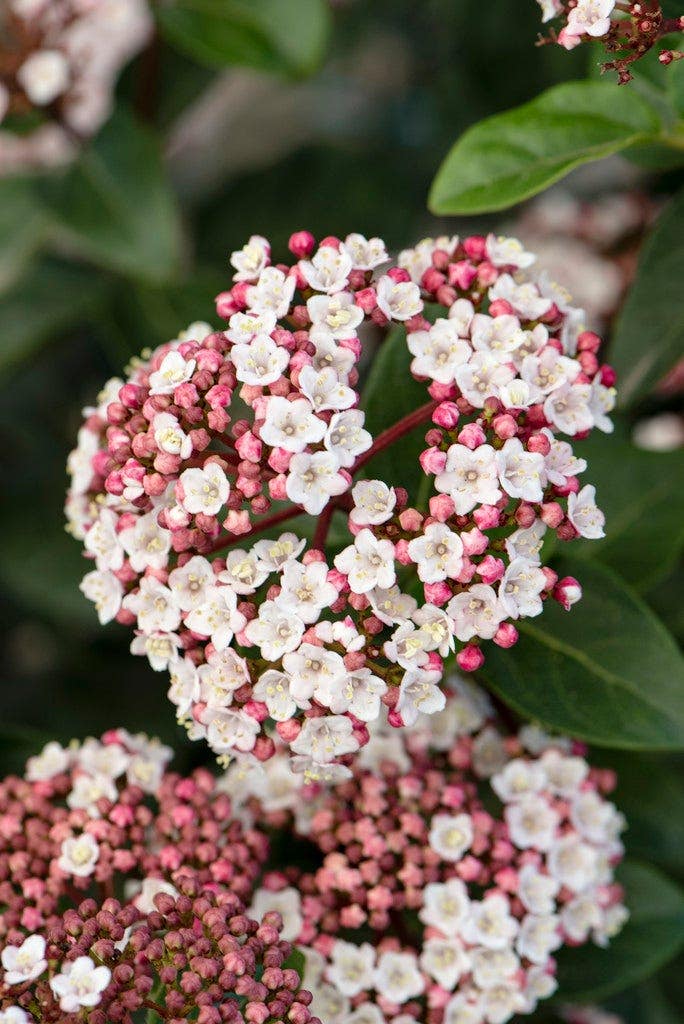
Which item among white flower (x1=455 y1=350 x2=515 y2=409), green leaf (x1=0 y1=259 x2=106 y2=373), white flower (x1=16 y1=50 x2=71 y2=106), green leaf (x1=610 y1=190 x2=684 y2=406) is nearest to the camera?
white flower (x1=455 y1=350 x2=515 y2=409)

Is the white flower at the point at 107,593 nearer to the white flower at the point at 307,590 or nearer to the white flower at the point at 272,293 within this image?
the white flower at the point at 307,590

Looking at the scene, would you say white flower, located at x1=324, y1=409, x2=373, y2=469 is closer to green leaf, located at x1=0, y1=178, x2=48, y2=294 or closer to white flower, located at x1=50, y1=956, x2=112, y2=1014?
white flower, located at x1=50, y1=956, x2=112, y2=1014

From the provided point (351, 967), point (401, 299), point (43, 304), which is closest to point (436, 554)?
point (401, 299)

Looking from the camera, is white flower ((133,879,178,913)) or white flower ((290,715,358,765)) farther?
white flower ((133,879,178,913))

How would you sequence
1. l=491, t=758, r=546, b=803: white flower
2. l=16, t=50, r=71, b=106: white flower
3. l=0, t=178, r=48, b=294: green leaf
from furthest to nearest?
l=0, t=178, r=48, b=294: green leaf < l=16, t=50, r=71, b=106: white flower < l=491, t=758, r=546, b=803: white flower

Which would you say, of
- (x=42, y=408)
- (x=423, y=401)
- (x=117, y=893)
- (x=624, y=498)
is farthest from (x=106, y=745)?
(x=42, y=408)

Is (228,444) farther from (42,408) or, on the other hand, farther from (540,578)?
(42,408)

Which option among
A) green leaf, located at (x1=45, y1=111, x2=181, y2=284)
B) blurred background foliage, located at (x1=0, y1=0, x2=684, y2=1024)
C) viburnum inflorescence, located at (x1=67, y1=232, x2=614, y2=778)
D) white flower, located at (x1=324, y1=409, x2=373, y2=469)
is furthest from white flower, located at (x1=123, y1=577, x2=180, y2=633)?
green leaf, located at (x1=45, y1=111, x2=181, y2=284)

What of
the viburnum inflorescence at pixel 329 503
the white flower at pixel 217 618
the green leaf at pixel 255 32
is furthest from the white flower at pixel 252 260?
the green leaf at pixel 255 32

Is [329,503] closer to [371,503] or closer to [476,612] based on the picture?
[371,503]
